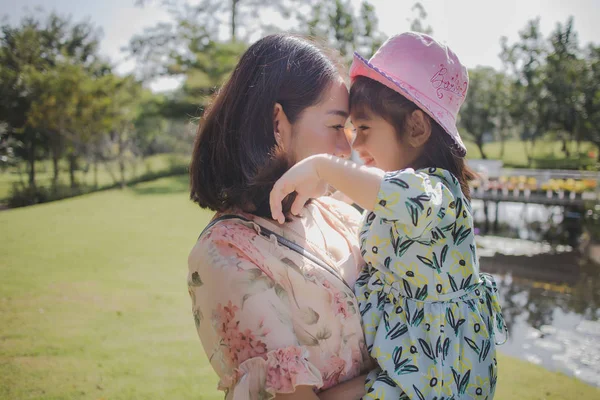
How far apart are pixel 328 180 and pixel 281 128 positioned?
1.26 ft

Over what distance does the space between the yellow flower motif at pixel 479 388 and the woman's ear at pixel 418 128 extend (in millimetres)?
831

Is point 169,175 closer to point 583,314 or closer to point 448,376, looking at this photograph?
point 583,314

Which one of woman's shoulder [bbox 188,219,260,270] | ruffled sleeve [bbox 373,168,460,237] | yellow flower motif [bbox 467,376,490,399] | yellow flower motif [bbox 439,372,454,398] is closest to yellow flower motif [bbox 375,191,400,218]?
ruffled sleeve [bbox 373,168,460,237]

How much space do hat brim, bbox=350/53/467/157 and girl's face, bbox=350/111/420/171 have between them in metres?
0.12

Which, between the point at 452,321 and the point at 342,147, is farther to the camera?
the point at 342,147

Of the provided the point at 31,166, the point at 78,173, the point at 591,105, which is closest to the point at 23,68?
the point at 31,166

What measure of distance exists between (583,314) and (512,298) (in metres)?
1.10

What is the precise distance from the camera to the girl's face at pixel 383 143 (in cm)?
171

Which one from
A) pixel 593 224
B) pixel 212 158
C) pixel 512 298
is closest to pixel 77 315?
pixel 212 158

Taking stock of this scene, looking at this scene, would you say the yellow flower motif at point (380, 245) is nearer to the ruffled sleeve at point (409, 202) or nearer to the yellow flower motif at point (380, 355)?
the ruffled sleeve at point (409, 202)

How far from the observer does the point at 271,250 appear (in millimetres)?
1424

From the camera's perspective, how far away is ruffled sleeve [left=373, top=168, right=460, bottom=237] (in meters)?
1.28

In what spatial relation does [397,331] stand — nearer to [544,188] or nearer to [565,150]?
[544,188]

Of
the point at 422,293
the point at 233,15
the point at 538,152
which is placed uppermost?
the point at 233,15
